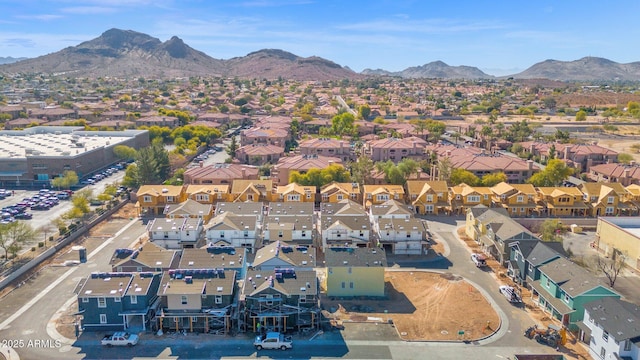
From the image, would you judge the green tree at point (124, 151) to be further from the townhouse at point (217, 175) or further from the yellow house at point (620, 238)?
the yellow house at point (620, 238)

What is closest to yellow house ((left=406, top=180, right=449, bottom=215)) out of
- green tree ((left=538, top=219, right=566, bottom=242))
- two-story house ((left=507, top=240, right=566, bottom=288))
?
green tree ((left=538, top=219, right=566, bottom=242))

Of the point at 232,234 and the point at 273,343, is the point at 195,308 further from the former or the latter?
the point at 232,234

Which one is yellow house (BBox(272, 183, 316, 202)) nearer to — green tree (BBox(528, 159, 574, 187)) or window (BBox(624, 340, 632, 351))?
green tree (BBox(528, 159, 574, 187))

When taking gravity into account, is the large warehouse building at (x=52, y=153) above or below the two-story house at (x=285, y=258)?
above

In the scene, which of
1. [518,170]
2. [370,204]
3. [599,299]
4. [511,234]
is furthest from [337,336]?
[518,170]

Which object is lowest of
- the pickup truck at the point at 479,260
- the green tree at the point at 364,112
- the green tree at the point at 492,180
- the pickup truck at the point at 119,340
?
the pickup truck at the point at 119,340

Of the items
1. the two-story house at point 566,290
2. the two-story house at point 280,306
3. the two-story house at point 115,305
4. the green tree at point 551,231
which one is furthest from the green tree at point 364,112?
the two-story house at point 115,305

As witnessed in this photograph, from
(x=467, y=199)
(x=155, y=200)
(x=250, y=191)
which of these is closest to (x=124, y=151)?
(x=155, y=200)
